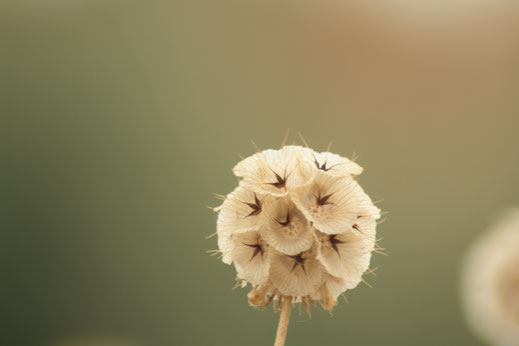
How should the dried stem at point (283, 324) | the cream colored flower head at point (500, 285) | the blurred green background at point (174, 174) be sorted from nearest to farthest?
the dried stem at point (283, 324), the cream colored flower head at point (500, 285), the blurred green background at point (174, 174)

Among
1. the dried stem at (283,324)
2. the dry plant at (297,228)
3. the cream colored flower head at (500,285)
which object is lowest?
the dried stem at (283,324)

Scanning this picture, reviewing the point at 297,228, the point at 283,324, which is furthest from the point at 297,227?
the point at 283,324

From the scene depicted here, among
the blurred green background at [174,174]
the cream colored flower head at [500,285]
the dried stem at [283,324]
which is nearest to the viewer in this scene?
the dried stem at [283,324]

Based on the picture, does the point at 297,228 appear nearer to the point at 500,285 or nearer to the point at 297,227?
the point at 297,227

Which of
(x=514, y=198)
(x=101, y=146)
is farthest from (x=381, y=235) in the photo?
(x=101, y=146)

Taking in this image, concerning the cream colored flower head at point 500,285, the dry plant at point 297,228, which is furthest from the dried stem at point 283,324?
the cream colored flower head at point 500,285

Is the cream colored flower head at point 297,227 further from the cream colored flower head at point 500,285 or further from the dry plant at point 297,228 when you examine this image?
the cream colored flower head at point 500,285

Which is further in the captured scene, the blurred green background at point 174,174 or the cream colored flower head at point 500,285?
the blurred green background at point 174,174

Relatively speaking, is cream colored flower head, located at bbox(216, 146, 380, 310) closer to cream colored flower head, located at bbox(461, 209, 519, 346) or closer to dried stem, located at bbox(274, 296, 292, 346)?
dried stem, located at bbox(274, 296, 292, 346)

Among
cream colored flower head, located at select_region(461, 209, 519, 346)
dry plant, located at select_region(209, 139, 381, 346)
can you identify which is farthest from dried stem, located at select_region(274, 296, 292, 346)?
cream colored flower head, located at select_region(461, 209, 519, 346)
